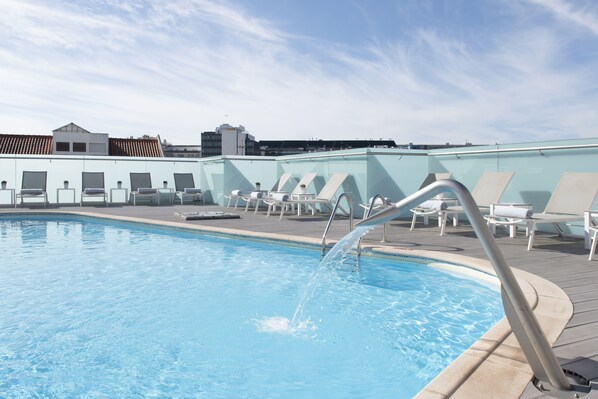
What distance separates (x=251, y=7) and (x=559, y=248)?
775 cm

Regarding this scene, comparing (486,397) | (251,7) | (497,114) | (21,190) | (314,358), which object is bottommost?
(314,358)

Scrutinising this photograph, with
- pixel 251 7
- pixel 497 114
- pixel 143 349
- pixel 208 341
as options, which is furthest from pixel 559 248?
pixel 497 114

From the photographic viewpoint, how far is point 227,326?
3723 mm

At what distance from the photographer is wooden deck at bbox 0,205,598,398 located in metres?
2.38

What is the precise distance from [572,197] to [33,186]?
13.1m

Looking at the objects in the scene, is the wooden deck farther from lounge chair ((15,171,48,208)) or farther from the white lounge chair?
lounge chair ((15,171,48,208))

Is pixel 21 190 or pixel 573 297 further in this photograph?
pixel 21 190

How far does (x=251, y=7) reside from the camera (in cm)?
1012

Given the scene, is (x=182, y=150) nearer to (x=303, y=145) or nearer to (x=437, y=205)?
(x=303, y=145)

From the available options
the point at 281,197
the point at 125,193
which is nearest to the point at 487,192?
the point at 281,197

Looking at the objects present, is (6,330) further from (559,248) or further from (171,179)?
(171,179)

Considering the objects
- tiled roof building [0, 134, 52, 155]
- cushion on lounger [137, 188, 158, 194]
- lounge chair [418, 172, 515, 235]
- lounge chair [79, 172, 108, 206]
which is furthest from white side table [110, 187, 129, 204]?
tiled roof building [0, 134, 52, 155]

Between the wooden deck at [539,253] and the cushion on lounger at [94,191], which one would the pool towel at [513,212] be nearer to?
the wooden deck at [539,253]

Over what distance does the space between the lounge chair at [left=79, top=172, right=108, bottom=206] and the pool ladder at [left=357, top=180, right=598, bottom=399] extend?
42.9 ft
